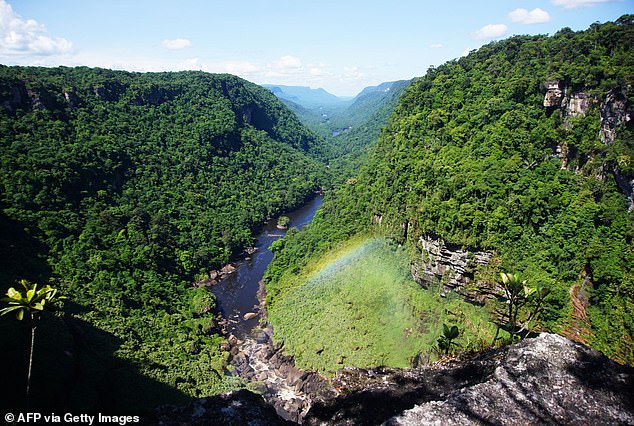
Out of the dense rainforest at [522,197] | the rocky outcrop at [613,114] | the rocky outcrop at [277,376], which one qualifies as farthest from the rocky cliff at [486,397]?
the rocky outcrop at [613,114]

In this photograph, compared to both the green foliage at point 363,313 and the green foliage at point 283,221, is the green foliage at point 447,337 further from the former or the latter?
the green foliage at point 283,221

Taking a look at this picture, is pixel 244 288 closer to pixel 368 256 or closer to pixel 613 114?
pixel 368 256

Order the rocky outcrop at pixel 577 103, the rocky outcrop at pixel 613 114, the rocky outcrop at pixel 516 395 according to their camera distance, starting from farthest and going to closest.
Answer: the rocky outcrop at pixel 577 103, the rocky outcrop at pixel 613 114, the rocky outcrop at pixel 516 395

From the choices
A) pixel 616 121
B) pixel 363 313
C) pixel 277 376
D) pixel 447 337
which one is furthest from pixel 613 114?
pixel 277 376

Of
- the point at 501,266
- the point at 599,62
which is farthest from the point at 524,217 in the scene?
the point at 599,62

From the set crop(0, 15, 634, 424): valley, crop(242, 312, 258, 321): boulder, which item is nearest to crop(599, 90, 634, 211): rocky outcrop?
crop(0, 15, 634, 424): valley

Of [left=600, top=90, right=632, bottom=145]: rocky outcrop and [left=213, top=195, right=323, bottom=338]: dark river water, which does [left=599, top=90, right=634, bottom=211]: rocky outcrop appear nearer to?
[left=600, top=90, right=632, bottom=145]: rocky outcrop
